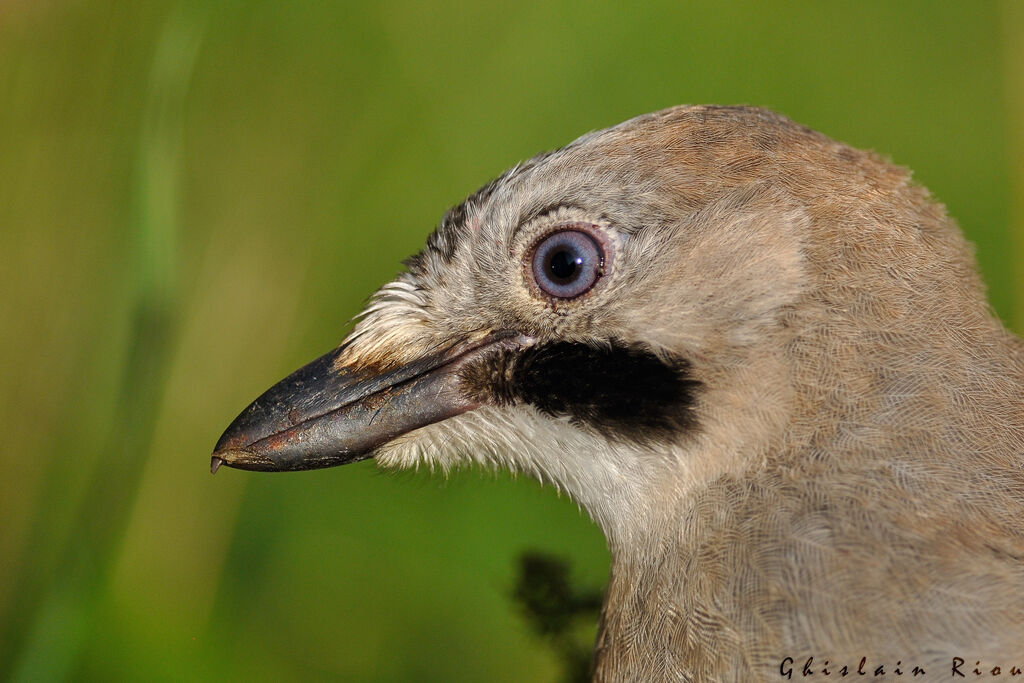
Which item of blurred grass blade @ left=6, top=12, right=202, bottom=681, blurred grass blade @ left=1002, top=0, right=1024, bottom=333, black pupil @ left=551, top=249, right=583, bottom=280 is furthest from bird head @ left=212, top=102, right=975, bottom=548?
blurred grass blade @ left=1002, top=0, right=1024, bottom=333

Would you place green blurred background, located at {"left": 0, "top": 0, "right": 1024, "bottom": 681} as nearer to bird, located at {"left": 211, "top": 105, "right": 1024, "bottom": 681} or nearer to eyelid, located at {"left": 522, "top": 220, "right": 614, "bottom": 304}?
bird, located at {"left": 211, "top": 105, "right": 1024, "bottom": 681}

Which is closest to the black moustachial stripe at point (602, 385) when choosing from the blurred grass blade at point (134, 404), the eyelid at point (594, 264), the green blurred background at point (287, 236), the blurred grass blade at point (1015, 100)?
the eyelid at point (594, 264)

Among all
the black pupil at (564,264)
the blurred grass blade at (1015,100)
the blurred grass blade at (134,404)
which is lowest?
the blurred grass blade at (134,404)

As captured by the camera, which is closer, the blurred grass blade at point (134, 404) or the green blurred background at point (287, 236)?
the blurred grass blade at point (134, 404)

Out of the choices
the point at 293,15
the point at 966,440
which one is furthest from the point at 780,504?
the point at 293,15

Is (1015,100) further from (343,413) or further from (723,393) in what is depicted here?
(343,413)

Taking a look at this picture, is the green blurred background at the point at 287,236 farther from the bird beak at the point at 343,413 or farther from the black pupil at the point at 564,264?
the black pupil at the point at 564,264

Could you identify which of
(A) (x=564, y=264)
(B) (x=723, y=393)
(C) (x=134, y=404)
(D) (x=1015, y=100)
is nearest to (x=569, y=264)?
(A) (x=564, y=264)
